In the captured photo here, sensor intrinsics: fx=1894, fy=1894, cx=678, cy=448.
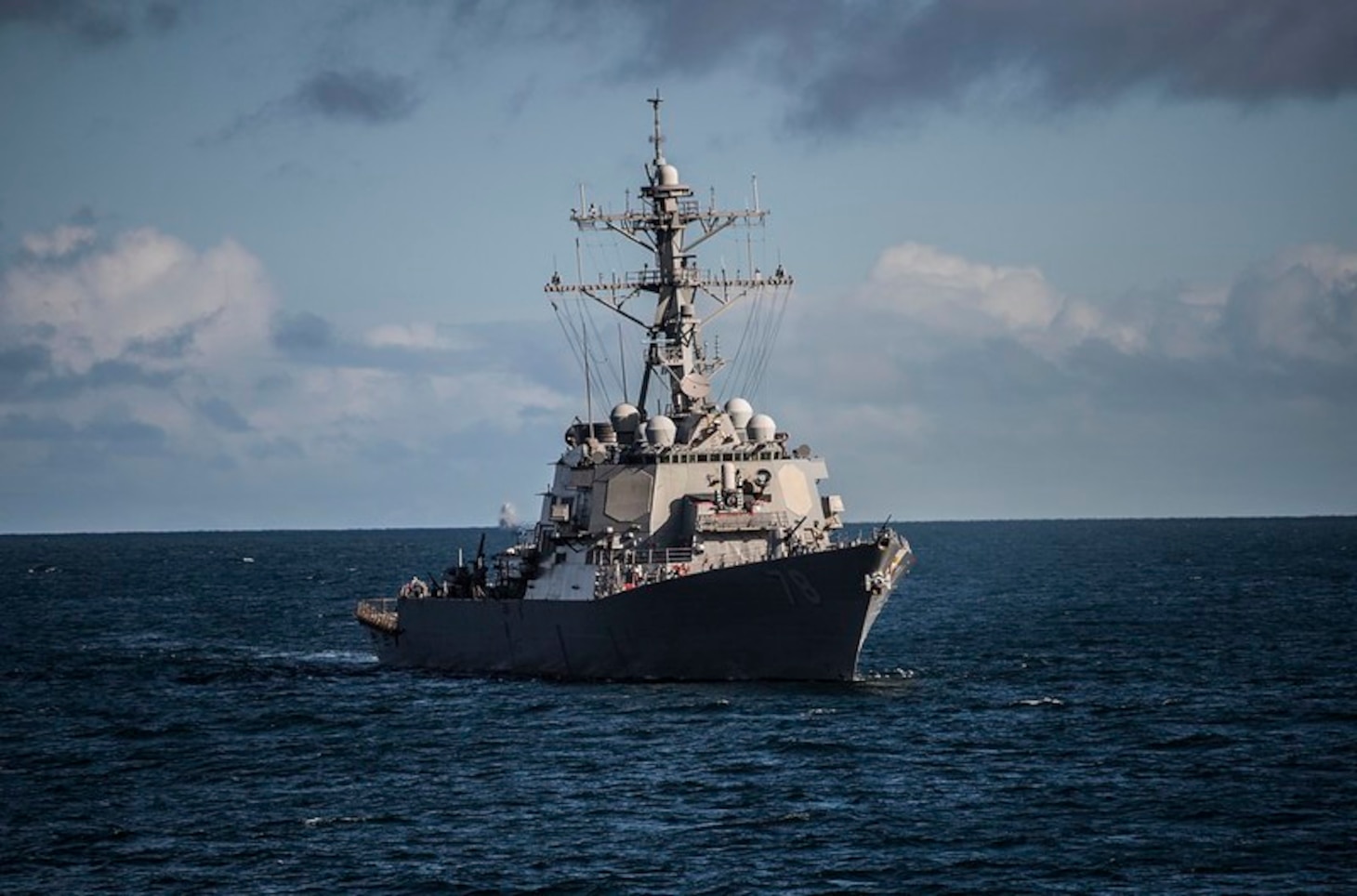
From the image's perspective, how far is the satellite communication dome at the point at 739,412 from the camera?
47562 millimetres

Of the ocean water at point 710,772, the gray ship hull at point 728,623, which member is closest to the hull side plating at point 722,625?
the gray ship hull at point 728,623

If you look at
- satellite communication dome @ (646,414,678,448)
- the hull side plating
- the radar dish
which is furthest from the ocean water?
A: the radar dish

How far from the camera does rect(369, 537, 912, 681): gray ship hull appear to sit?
40844mm

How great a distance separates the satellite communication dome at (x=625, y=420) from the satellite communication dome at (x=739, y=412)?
9.16 feet

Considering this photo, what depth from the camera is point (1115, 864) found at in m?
26.5

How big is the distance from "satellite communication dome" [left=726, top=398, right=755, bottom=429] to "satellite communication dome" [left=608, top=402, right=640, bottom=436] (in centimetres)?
279

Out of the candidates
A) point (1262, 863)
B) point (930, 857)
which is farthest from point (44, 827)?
point (1262, 863)

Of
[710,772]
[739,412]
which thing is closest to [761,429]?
[739,412]

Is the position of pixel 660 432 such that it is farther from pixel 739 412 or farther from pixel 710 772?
pixel 710 772

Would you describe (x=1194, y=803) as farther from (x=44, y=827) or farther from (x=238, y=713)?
(x=238, y=713)

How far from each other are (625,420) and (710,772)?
1666 cm

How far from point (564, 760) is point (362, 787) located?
3.96 metres

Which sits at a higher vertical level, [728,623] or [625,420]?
[625,420]

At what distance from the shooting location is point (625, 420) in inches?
1941
